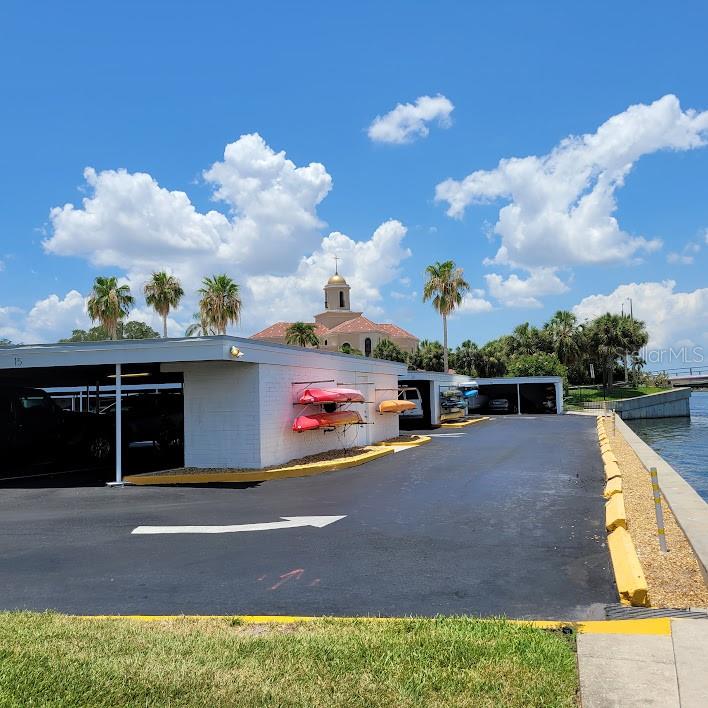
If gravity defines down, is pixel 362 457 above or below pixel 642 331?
below

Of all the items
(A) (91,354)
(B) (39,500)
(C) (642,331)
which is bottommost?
(B) (39,500)

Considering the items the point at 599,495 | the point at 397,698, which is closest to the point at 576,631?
the point at 397,698

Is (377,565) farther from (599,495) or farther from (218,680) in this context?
(599,495)

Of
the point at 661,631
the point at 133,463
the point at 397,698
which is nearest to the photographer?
the point at 397,698

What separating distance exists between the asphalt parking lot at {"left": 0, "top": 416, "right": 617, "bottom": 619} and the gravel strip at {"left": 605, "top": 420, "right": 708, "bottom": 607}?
0.42 meters

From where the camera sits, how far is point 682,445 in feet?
117

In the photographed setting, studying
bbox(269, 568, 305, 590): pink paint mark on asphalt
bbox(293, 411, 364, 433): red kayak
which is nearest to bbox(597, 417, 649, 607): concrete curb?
bbox(269, 568, 305, 590): pink paint mark on asphalt

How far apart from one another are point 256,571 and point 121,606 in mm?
1411

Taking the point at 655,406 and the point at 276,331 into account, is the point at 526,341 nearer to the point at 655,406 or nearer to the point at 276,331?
the point at 655,406

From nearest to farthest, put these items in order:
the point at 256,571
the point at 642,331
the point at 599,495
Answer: the point at 256,571, the point at 599,495, the point at 642,331

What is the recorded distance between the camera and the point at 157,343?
13.5 metres

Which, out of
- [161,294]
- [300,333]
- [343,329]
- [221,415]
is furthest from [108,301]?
[343,329]

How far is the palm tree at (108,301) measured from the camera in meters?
43.9

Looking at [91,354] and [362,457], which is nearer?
[91,354]
